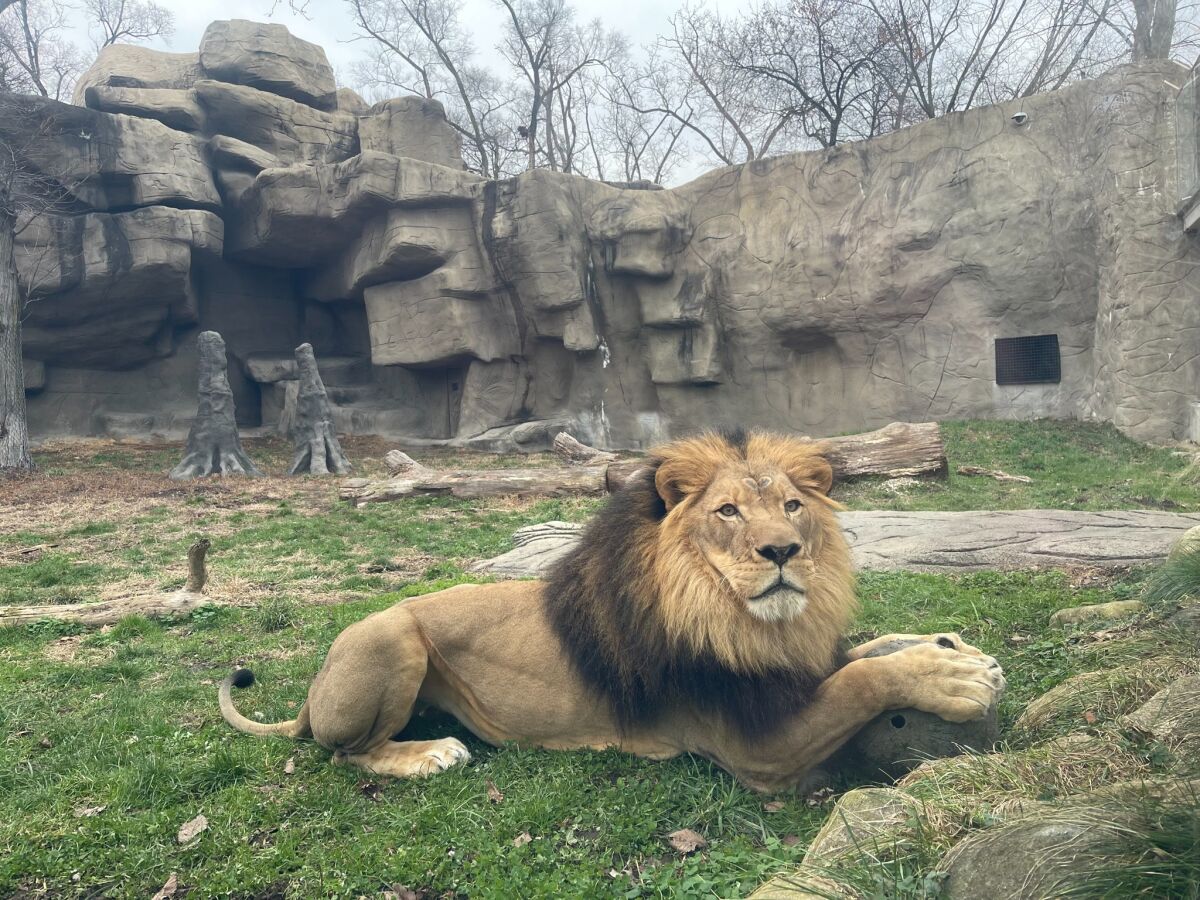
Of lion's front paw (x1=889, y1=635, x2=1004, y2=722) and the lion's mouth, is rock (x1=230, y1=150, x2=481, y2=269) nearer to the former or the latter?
the lion's mouth

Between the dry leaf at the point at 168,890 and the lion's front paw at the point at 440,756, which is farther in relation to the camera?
the lion's front paw at the point at 440,756

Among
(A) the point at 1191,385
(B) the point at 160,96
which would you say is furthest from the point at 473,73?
(A) the point at 1191,385

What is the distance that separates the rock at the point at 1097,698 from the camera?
306 cm

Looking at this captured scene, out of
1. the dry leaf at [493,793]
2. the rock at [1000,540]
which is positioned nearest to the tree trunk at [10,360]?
the rock at [1000,540]

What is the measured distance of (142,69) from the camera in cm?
2309

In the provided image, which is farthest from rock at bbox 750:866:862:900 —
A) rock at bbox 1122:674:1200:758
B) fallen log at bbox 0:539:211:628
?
fallen log at bbox 0:539:211:628

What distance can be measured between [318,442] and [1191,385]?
49.9ft

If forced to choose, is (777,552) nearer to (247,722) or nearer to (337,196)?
(247,722)

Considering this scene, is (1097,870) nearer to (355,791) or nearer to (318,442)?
(355,791)

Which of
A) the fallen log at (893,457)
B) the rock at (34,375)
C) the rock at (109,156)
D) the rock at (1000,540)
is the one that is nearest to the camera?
the rock at (1000,540)

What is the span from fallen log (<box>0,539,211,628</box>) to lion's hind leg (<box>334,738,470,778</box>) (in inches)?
132

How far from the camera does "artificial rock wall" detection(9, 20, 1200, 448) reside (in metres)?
16.0

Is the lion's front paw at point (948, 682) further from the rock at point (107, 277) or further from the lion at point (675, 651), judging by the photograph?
the rock at point (107, 277)

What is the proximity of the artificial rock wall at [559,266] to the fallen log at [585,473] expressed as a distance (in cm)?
524
